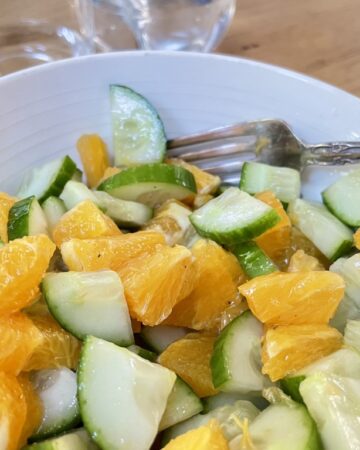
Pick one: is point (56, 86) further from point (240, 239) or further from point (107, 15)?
point (107, 15)

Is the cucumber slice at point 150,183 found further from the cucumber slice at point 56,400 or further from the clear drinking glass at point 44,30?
the clear drinking glass at point 44,30

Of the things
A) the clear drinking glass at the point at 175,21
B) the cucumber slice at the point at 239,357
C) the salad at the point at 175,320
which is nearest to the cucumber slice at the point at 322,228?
the salad at the point at 175,320

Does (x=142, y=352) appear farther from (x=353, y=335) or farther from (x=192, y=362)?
(x=353, y=335)

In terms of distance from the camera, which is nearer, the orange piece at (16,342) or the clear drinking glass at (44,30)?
the orange piece at (16,342)

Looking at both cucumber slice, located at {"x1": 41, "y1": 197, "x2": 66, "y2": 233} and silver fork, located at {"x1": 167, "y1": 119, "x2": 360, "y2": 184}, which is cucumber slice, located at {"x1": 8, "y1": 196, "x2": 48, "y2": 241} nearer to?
cucumber slice, located at {"x1": 41, "y1": 197, "x2": 66, "y2": 233}

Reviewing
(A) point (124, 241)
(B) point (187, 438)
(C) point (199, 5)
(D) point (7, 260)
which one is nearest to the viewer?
(B) point (187, 438)

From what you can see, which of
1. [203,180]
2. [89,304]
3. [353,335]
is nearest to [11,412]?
[89,304]

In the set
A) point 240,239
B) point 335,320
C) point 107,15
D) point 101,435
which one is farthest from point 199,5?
point 101,435
